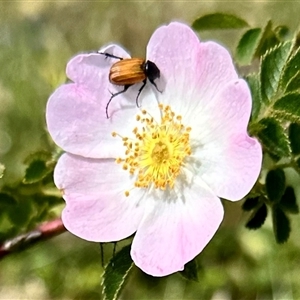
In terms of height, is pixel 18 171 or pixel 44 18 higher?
pixel 44 18

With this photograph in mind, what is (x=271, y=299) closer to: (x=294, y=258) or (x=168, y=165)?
(x=294, y=258)

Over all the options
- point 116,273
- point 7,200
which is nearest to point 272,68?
point 116,273

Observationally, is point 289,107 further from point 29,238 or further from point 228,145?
point 29,238

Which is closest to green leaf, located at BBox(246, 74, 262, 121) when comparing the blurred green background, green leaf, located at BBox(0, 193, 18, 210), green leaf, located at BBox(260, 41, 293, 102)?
green leaf, located at BBox(260, 41, 293, 102)

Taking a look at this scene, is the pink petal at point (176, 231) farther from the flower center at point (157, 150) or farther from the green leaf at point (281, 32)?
the green leaf at point (281, 32)

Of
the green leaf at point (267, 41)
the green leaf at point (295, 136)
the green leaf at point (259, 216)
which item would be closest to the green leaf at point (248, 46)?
the green leaf at point (267, 41)

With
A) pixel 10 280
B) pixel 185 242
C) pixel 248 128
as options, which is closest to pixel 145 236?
pixel 185 242
